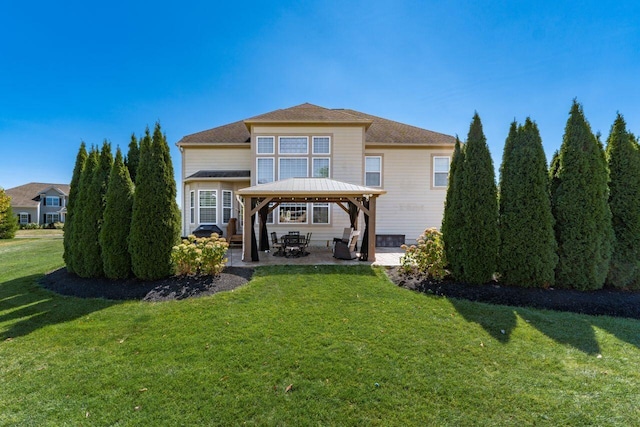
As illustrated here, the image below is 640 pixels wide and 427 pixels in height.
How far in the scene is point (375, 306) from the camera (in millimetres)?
5168

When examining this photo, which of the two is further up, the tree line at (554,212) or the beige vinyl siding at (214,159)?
the beige vinyl siding at (214,159)

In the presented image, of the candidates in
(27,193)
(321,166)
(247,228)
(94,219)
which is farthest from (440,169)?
(27,193)

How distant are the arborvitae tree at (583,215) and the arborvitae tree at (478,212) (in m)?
1.47

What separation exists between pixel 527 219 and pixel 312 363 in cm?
608

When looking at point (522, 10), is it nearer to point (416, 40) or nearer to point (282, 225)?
point (416, 40)

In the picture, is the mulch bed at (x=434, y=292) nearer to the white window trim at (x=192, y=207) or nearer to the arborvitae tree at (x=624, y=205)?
the arborvitae tree at (x=624, y=205)

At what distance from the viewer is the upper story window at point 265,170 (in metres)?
12.3

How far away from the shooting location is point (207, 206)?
13016mm

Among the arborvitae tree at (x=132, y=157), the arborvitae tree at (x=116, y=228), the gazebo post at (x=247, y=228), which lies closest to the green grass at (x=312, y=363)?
the arborvitae tree at (x=116, y=228)

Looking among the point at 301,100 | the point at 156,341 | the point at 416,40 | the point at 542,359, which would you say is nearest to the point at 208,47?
the point at 301,100

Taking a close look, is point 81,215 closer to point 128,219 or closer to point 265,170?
point 128,219

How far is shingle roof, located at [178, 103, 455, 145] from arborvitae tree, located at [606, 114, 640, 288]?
24.0 feet

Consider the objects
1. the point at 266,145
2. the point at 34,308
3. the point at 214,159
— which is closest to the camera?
the point at 34,308

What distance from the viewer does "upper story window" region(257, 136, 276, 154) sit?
12.3 m
